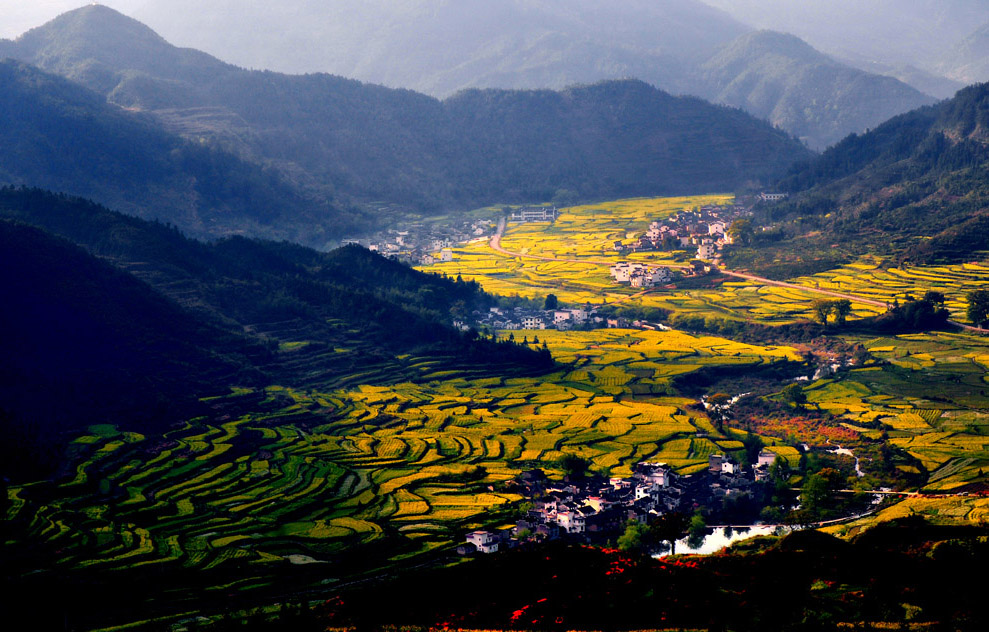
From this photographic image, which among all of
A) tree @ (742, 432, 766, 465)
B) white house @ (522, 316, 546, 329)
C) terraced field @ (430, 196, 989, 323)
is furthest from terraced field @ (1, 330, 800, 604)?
terraced field @ (430, 196, 989, 323)

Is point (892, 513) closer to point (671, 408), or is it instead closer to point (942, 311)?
point (671, 408)

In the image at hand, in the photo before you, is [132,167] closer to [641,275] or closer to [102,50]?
[641,275]

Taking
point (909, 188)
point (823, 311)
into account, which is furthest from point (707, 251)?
point (823, 311)

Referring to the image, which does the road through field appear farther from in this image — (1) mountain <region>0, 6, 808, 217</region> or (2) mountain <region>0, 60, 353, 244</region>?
(1) mountain <region>0, 6, 808, 217</region>

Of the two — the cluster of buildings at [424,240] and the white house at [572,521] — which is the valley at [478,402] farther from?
the cluster of buildings at [424,240]

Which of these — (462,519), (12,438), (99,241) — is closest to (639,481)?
(462,519)

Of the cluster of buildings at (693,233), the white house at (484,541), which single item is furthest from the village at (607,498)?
the cluster of buildings at (693,233)
